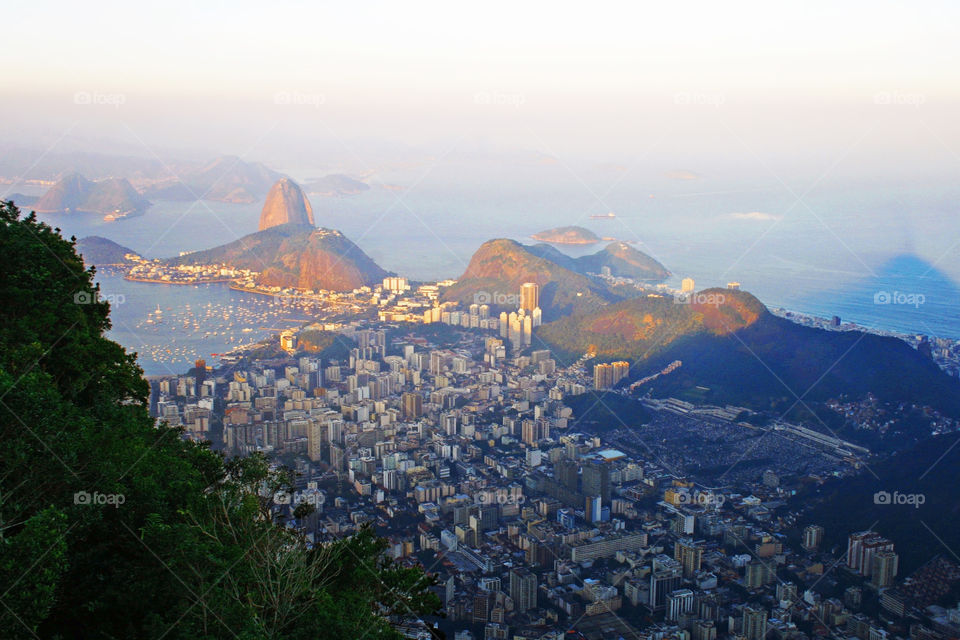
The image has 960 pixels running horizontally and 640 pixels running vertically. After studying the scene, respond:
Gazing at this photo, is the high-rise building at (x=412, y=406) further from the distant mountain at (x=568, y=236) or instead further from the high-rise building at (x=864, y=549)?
the distant mountain at (x=568, y=236)

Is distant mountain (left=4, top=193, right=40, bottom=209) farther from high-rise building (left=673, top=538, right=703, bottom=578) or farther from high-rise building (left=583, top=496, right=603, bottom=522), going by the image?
high-rise building (left=673, top=538, right=703, bottom=578)

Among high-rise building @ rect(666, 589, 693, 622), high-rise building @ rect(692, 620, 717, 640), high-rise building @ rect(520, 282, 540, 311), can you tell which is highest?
high-rise building @ rect(520, 282, 540, 311)

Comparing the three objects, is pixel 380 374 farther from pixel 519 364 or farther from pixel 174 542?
pixel 174 542

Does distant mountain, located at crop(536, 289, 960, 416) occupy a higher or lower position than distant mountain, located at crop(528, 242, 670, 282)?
lower

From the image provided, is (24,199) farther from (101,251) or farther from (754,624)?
(754,624)

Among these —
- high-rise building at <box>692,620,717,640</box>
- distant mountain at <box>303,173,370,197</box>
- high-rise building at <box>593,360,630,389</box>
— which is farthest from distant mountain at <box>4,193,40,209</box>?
high-rise building at <box>692,620,717,640</box>

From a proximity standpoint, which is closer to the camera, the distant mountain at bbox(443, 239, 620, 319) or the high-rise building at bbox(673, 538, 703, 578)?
the high-rise building at bbox(673, 538, 703, 578)

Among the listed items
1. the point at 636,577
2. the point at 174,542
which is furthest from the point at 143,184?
the point at 174,542
